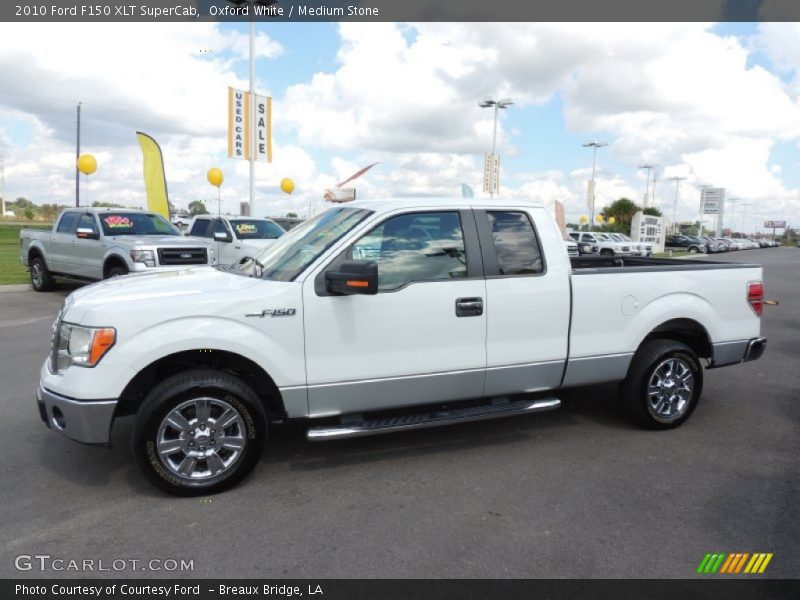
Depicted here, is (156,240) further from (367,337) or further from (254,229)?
(367,337)

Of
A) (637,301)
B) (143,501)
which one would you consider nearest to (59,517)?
(143,501)

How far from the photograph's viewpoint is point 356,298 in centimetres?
396

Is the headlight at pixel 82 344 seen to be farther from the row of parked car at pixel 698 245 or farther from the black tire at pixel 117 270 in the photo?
the row of parked car at pixel 698 245

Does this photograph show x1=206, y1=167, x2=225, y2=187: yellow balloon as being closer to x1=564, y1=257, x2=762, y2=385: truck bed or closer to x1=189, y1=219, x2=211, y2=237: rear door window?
x1=189, y1=219, x2=211, y2=237: rear door window

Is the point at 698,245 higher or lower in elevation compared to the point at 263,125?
lower

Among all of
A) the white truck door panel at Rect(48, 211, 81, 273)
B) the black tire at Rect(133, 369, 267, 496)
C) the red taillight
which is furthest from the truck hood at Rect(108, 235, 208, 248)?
the red taillight

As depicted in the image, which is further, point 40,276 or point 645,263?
point 40,276

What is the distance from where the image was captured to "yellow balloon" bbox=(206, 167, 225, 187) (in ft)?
96.8

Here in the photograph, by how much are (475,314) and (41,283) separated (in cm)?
1301

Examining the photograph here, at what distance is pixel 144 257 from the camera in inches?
425

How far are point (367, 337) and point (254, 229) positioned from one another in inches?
423

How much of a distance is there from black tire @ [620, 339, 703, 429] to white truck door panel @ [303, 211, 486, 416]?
145cm

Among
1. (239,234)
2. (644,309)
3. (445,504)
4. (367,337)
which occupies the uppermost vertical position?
(239,234)

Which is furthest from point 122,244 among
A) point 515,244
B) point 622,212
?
point 622,212
